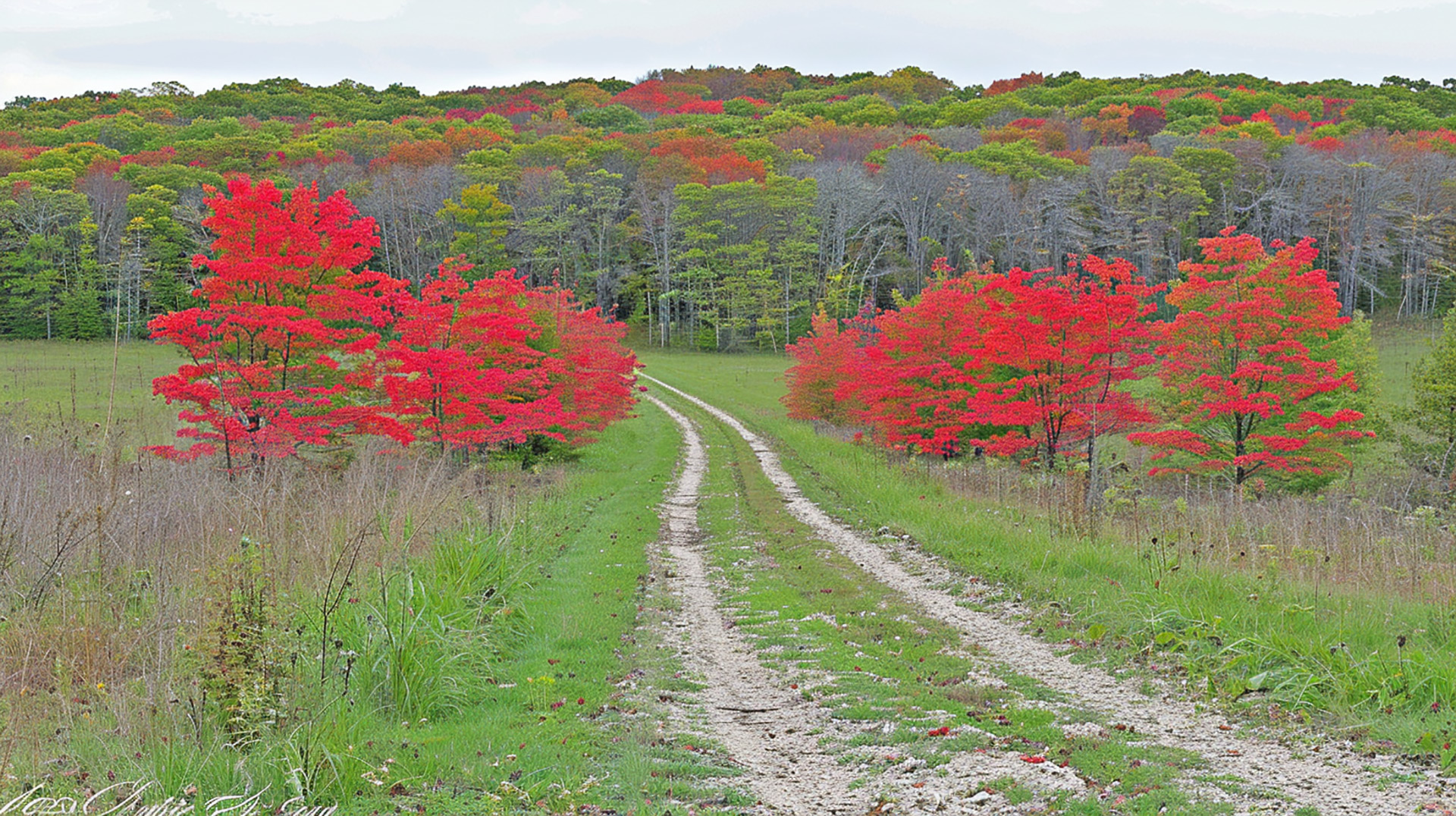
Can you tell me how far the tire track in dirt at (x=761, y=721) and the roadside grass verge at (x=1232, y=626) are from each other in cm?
302

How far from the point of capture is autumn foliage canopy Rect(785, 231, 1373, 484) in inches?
805

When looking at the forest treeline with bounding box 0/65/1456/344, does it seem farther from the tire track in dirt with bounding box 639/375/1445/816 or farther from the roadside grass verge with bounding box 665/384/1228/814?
the tire track in dirt with bounding box 639/375/1445/816

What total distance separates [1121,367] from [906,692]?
15.5m

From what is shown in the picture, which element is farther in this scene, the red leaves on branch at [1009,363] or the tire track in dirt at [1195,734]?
the red leaves on branch at [1009,363]

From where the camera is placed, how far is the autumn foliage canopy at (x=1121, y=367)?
20.4 meters

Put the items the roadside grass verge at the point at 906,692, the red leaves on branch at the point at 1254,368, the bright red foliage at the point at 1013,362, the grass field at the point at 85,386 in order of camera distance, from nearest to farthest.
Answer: the roadside grass verge at the point at 906,692 → the bright red foliage at the point at 1013,362 → the grass field at the point at 85,386 → the red leaves on branch at the point at 1254,368

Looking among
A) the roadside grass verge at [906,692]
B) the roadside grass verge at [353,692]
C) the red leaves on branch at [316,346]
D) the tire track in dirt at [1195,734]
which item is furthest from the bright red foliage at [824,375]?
the roadside grass verge at [353,692]

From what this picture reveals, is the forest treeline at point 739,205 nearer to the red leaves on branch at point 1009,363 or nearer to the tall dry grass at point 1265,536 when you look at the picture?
the red leaves on branch at point 1009,363

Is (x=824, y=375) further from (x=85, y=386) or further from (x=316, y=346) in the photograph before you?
(x=85, y=386)

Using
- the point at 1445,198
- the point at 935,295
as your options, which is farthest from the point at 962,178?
the point at 935,295

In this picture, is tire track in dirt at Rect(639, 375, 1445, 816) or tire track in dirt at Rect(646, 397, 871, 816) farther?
tire track in dirt at Rect(646, 397, 871, 816)

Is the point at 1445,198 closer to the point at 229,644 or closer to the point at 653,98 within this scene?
the point at 229,644

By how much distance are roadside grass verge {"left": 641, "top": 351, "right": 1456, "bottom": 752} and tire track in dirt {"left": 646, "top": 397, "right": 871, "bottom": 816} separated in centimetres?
302

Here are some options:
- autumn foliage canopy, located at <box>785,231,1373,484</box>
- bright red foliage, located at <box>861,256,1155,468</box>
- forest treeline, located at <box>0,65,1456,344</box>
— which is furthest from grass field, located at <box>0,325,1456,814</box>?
forest treeline, located at <box>0,65,1456,344</box>
